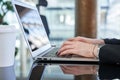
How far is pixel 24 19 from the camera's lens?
3.34 feet

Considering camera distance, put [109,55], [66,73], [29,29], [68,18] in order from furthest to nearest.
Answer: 1. [68,18]
2. [29,29]
3. [109,55]
4. [66,73]

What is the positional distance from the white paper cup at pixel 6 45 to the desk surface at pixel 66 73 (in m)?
0.03

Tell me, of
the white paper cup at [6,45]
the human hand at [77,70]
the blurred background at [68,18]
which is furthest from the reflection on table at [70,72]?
the blurred background at [68,18]

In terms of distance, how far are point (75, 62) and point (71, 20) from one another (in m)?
2.62

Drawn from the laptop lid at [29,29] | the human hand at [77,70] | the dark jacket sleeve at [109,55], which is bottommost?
the human hand at [77,70]

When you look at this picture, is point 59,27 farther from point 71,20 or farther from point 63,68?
point 63,68

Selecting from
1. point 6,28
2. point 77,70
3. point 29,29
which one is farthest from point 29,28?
point 77,70

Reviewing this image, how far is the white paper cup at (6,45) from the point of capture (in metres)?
0.85

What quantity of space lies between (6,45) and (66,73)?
0.28m

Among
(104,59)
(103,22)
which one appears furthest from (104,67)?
(103,22)

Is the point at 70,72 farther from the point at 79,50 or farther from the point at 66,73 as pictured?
the point at 79,50

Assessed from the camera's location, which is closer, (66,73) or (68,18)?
(66,73)

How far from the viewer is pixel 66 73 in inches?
28.5

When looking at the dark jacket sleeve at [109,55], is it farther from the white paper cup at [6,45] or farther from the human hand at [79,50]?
the white paper cup at [6,45]
